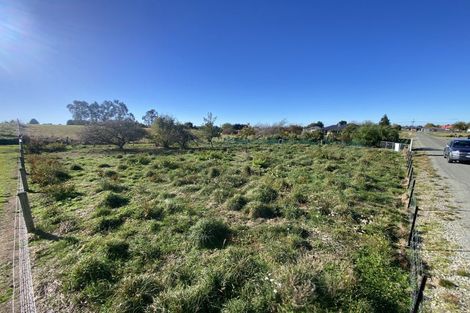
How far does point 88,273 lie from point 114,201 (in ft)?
13.7

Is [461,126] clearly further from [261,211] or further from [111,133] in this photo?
[261,211]

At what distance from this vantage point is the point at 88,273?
13.1ft

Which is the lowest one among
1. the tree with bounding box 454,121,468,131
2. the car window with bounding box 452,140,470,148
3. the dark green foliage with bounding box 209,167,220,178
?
the dark green foliage with bounding box 209,167,220,178

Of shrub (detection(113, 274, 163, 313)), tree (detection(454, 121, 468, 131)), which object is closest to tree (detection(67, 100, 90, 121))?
shrub (detection(113, 274, 163, 313))

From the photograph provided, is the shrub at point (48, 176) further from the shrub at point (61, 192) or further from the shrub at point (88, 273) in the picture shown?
the shrub at point (88, 273)

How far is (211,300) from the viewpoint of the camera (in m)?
3.46

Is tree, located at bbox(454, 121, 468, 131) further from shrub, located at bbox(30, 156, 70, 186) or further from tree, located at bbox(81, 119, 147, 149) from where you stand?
shrub, located at bbox(30, 156, 70, 186)

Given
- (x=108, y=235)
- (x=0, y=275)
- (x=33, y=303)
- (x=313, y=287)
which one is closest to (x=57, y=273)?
(x=33, y=303)

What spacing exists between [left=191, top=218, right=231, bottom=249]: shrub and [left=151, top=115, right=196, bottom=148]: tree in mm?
25221

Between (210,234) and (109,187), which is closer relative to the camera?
(210,234)

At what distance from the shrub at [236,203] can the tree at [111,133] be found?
2587 centimetres

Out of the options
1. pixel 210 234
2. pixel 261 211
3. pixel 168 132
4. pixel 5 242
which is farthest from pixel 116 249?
pixel 168 132

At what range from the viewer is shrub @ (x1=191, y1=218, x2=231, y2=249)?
5.10 meters

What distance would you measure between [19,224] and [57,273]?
3389 millimetres
